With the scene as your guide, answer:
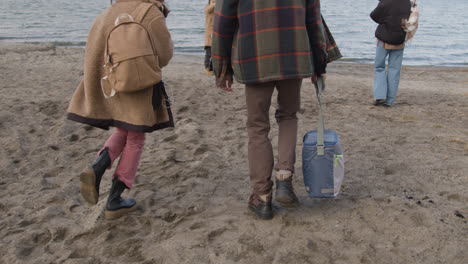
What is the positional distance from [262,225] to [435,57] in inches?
606

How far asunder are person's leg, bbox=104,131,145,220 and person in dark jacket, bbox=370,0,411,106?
15.2 feet

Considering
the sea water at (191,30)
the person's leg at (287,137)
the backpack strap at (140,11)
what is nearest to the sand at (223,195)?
the person's leg at (287,137)

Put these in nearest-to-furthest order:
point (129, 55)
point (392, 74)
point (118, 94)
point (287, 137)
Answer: point (129, 55)
point (118, 94)
point (287, 137)
point (392, 74)

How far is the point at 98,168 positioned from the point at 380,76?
203 inches

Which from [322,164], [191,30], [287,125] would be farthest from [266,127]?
[191,30]

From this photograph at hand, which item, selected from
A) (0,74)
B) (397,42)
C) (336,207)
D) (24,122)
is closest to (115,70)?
(336,207)

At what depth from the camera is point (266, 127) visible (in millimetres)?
3252

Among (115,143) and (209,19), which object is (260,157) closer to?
(115,143)

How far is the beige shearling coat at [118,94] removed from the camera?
9.79 feet

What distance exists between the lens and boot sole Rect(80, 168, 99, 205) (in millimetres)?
3090

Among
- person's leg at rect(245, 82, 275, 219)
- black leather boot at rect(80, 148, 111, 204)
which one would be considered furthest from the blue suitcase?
black leather boot at rect(80, 148, 111, 204)

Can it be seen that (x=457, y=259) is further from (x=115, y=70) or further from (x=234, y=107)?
(x=234, y=107)

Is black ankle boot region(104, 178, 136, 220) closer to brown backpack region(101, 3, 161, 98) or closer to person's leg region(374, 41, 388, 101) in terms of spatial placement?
brown backpack region(101, 3, 161, 98)

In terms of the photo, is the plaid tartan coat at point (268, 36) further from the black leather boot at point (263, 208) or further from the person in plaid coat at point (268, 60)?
the black leather boot at point (263, 208)
